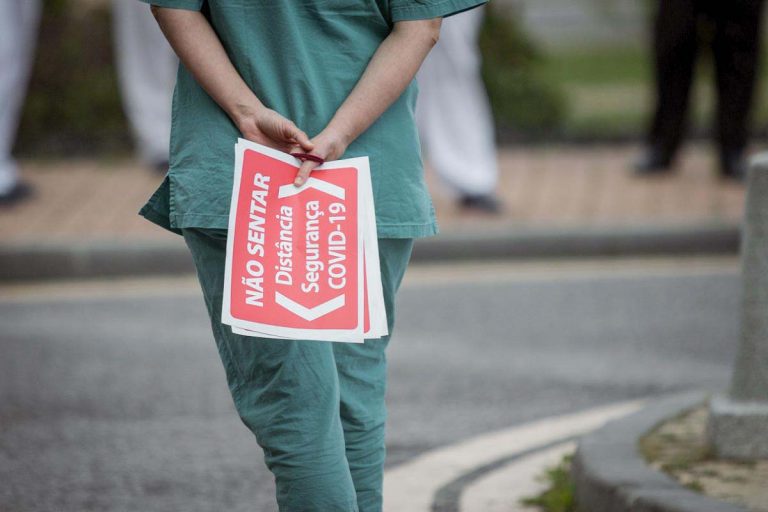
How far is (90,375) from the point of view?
5.44 metres

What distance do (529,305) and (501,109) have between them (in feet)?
13.6

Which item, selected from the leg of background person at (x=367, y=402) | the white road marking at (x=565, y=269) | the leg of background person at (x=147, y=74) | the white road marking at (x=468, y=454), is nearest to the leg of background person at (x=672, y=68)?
the white road marking at (x=565, y=269)

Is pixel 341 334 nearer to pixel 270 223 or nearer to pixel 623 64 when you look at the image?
pixel 270 223

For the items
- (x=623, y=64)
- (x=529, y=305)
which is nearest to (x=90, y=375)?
(x=529, y=305)

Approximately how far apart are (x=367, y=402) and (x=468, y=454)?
4.98ft

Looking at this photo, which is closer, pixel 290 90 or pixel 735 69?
pixel 290 90

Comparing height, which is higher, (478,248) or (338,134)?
(338,134)

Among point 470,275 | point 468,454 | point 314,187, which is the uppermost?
point 314,187

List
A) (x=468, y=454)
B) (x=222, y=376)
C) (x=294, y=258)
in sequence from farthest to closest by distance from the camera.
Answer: (x=222, y=376)
(x=468, y=454)
(x=294, y=258)

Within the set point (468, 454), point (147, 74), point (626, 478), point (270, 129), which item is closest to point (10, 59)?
point (147, 74)

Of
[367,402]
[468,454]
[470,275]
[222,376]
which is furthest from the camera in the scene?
[470,275]

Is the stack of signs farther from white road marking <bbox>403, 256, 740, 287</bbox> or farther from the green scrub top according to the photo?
white road marking <bbox>403, 256, 740, 287</bbox>

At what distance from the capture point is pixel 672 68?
8.80 metres

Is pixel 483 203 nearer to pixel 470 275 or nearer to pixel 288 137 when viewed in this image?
pixel 470 275
